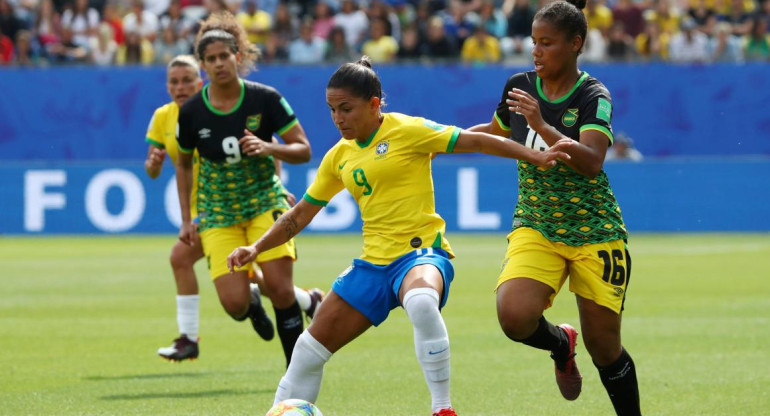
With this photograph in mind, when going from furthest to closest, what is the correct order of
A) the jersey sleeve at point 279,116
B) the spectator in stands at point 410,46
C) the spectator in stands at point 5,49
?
the spectator in stands at point 5,49, the spectator in stands at point 410,46, the jersey sleeve at point 279,116

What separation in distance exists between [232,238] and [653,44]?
15.9m

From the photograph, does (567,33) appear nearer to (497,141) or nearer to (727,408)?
(497,141)

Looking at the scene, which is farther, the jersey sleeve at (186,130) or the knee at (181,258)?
the knee at (181,258)

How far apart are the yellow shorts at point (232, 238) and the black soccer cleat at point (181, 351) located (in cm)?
86

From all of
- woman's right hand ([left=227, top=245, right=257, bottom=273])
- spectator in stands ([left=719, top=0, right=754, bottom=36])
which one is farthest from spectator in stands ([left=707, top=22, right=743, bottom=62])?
woman's right hand ([left=227, top=245, right=257, bottom=273])

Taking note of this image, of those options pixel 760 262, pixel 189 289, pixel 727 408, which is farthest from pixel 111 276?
pixel 727 408

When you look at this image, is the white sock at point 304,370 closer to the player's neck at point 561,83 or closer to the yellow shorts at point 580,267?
the yellow shorts at point 580,267

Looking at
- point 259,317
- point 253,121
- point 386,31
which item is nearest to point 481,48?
point 386,31

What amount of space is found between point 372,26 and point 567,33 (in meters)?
17.2

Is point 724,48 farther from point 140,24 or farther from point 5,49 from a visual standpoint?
point 5,49

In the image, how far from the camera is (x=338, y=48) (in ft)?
75.8

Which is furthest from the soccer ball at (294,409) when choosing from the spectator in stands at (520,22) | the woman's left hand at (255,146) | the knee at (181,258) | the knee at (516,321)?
the spectator in stands at (520,22)

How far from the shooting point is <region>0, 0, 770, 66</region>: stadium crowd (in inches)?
911

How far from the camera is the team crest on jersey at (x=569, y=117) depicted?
6531 mm
